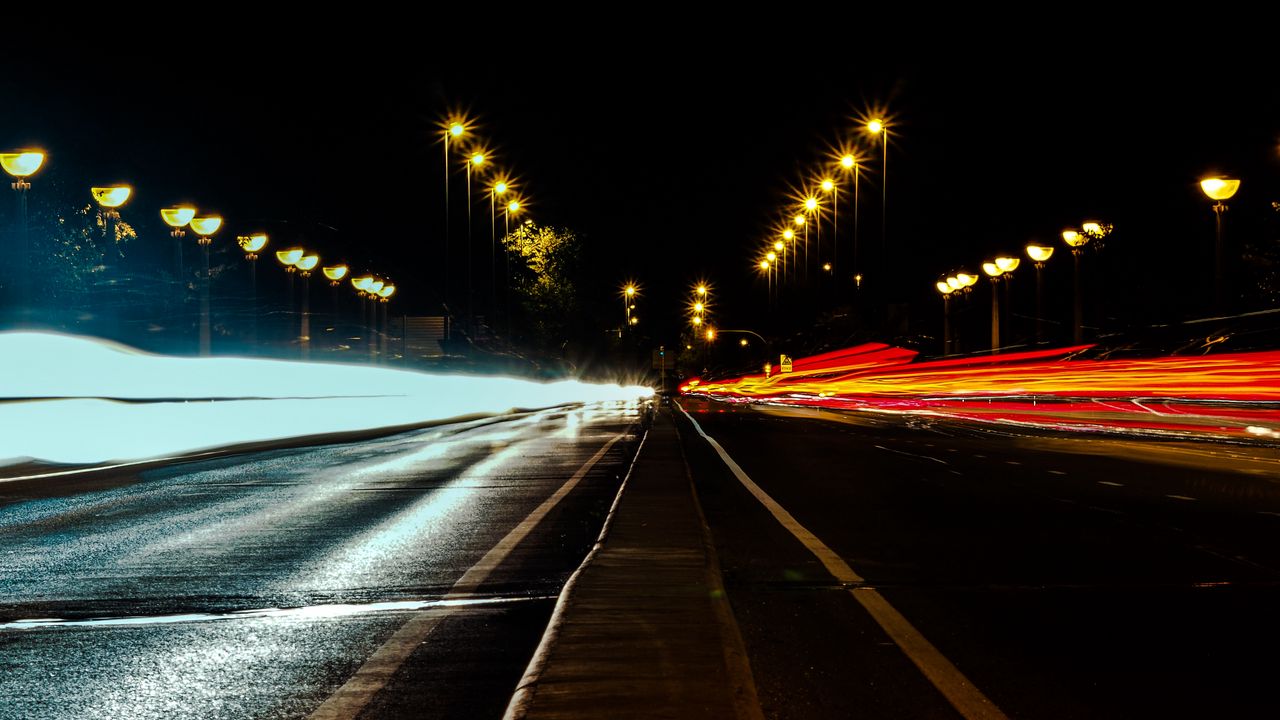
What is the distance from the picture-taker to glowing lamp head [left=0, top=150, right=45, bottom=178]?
23.1 metres

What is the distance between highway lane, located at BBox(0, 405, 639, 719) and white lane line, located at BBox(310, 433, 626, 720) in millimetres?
36

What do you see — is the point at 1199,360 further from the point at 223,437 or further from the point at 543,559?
the point at 543,559

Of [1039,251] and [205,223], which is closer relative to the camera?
[205,223]

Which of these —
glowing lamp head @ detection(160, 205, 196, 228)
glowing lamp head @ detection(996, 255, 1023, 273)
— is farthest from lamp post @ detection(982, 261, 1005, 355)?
glowing lamp head @ detection(160, 205, 196, 228)

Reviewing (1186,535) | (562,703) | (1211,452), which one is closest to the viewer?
(562,703)

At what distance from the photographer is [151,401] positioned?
2122 centimetres

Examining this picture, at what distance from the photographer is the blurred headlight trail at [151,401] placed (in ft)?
58.5

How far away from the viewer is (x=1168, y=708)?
16.3 ft

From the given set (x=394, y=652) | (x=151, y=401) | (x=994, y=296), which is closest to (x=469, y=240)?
(x=994, y=296)

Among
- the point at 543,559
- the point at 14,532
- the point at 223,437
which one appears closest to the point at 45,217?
the point at 223,437

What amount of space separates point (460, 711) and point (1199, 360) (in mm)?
26579

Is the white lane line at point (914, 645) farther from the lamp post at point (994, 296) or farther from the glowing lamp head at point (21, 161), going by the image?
the lamp post at point (994, 296)

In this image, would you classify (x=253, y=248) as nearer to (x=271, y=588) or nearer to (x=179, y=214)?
(x=179, y=214)

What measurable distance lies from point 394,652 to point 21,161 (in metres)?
20.7
